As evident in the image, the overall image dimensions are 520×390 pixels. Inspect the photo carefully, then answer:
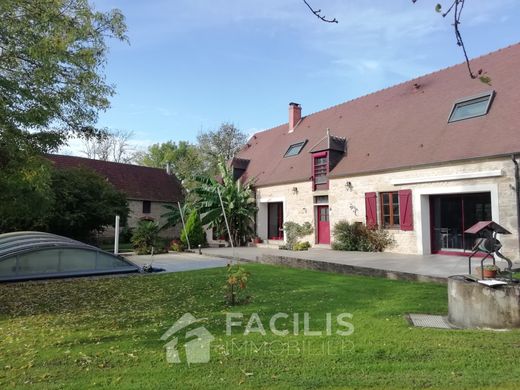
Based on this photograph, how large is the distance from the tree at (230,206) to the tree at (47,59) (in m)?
14.1

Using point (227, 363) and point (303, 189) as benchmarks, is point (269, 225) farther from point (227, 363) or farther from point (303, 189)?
point (227, 363)

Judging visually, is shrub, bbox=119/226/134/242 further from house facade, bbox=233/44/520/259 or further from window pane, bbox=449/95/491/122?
window pane, bbox=449/95/491/122

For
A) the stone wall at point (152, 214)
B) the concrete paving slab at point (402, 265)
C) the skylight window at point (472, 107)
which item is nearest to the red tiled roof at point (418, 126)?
the skylight window at point (472, 107)

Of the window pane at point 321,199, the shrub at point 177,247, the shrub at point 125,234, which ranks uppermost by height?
the window pane at point 321,199

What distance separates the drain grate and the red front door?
12.0 m

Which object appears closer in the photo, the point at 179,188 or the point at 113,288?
the point at 113,288

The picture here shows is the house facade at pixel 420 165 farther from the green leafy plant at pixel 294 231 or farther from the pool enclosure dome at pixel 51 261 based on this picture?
the pool enclosure dome at pixel 51 261

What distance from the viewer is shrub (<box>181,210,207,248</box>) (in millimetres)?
20422

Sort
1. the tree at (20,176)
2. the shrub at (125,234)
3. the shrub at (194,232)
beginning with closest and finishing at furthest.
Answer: the tree at (20,176) → the shrub at (194,232) → the shrub at (125,234)

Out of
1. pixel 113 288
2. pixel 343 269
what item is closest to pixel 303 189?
pixel 343 269

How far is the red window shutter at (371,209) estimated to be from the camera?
51.3ft

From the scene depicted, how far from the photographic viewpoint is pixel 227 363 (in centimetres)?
422

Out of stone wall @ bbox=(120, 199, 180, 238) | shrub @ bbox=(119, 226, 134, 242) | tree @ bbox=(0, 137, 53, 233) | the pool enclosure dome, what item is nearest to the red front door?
the pool enclosure dome

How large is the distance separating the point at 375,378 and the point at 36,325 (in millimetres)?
5386
